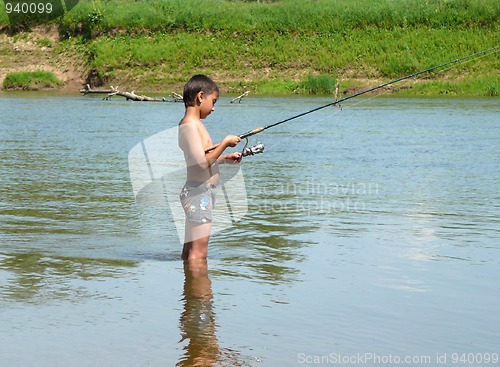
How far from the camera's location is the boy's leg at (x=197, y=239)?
736cm

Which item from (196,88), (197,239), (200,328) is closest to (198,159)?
(196,88)

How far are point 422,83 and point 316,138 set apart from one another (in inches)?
923

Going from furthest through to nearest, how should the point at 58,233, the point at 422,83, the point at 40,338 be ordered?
the point at 422,83 < the point at 58,233 < the point at 40,338

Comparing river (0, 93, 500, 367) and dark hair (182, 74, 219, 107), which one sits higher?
dark hair (182, 74, 219, 107)

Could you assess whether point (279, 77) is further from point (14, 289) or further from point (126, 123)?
point (14, 289)

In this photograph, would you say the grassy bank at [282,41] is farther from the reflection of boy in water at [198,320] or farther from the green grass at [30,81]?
the reflection of boy in water at [198,320]

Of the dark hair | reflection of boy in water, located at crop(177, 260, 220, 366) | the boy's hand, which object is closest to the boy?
the dark hair

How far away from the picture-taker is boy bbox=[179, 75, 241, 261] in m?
→ 7.21

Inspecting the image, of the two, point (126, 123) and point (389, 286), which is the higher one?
point (126, 123)

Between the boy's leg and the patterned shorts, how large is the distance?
5 centimetres

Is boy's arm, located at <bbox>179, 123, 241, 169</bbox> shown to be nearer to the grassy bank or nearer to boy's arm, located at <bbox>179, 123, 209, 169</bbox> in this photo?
boy's arm, located at <bbox>179, 123, 209, 169</bbox>

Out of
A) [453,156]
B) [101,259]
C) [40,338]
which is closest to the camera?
[40,338]

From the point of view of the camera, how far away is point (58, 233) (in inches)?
345

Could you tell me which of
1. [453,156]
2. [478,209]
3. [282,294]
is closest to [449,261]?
[282,294]
